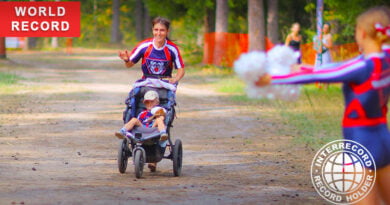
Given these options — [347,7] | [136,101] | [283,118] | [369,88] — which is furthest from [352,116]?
[347,7]

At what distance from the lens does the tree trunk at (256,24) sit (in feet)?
102

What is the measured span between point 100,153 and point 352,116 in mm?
7783

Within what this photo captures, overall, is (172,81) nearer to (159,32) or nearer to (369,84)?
(159,32)

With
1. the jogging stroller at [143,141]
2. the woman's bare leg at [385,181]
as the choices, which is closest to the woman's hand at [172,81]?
the jogging stroller at [143,141]

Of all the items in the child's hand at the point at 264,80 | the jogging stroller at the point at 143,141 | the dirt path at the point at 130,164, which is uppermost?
the child's hand at the point at 264,80

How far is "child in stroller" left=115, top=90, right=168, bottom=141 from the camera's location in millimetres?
10836

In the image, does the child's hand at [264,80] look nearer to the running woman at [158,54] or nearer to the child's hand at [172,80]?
the child's hand at [172,80]

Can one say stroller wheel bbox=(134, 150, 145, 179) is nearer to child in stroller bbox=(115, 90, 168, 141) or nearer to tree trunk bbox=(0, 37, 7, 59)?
child in stroller bbox=(115, 90, 168, 141)

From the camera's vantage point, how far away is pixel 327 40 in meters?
23.4

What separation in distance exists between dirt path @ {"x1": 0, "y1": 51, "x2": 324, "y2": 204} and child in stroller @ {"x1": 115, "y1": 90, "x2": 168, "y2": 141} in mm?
645

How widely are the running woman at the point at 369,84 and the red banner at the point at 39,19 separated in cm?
2433

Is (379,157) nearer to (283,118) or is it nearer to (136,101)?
(136,101)

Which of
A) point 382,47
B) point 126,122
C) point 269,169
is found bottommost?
point 269,169

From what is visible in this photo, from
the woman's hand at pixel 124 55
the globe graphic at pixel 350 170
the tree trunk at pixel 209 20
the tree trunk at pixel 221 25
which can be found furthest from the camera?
the tree trunk at pixel 209 20
